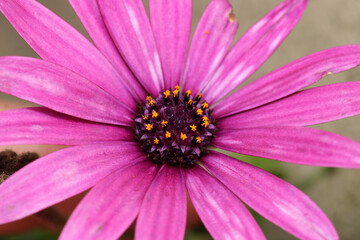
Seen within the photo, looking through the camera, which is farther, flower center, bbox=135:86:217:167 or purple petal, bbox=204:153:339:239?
flower center, bbox=135:86:217:167

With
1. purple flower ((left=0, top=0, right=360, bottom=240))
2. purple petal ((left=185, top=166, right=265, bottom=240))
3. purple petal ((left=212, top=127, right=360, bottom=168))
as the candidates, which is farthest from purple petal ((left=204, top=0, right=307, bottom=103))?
purple petal ((left=185, top=166, right=265, bottom=240))

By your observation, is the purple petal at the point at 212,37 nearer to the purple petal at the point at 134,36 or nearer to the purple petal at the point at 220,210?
the purple petal at the point at 134,36

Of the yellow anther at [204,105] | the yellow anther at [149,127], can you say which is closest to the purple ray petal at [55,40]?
the yellow anther at [149,127]

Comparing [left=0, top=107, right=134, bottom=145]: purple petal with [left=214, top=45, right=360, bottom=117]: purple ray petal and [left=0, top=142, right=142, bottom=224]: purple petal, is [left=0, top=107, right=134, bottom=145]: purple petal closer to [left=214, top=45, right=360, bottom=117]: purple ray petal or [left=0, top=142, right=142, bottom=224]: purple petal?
[left=0, top=142, right=142, bottom=224]: purple petal

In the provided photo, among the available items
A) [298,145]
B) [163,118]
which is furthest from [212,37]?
[298,145]

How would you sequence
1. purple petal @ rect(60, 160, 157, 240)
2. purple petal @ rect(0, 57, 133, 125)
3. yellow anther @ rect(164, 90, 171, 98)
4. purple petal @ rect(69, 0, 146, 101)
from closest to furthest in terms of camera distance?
purple petal @ rect(60, 160, 157, 240), purple petal @ rect(0, 57, 133, 125), purple petal @ rect(69, 0, 146, 101), yellow anther @ rect(164, 90, 171, 98)

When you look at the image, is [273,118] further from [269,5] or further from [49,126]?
[269,5]
